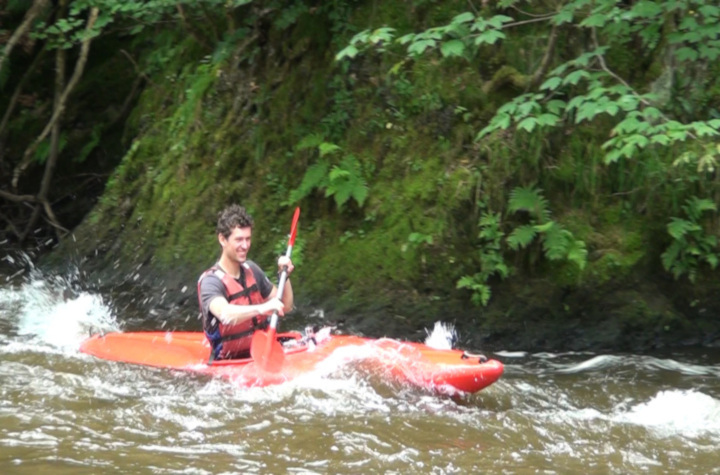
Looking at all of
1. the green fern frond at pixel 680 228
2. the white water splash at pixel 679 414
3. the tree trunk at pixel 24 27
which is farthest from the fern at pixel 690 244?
the tree trunk at pixel 24 27

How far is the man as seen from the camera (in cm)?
557

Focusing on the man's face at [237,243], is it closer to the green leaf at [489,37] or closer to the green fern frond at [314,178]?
the green leaf at [489,37]

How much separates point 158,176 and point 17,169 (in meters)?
1.95

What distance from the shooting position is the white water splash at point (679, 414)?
196 inches

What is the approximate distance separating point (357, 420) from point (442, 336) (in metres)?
2.04

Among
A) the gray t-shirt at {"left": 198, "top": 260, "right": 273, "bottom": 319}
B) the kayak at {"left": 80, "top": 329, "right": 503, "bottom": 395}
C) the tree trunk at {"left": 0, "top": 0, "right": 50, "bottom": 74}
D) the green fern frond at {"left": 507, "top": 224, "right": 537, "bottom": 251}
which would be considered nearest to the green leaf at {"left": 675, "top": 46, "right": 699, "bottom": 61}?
the green fern frond at {"left": 507, "top": 224, "right": 537, "bottom": 251}

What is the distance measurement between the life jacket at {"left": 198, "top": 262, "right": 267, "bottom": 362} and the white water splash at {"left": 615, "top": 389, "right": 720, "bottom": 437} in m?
2.36

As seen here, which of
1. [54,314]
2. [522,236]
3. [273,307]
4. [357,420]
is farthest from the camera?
[54,314]

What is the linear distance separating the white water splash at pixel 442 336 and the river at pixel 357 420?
17.1 inches

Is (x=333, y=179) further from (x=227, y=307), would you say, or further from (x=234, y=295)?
(x=227, y=307)

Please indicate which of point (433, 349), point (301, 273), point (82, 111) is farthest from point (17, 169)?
point (433, 349)

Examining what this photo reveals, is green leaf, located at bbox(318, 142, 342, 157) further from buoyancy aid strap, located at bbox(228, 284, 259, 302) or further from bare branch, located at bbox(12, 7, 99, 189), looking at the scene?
bare branch, located at bbox(12, 7, 99, 189)

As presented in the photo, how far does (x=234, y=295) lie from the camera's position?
5.77m

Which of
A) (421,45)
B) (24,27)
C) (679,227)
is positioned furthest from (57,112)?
(679,227)
